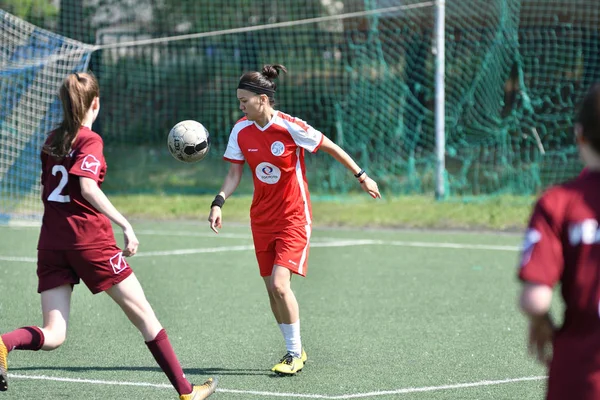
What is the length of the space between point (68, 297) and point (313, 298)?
13.8 ft

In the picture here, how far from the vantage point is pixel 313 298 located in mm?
9047

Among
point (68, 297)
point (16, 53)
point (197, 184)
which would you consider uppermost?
point (16, 53)

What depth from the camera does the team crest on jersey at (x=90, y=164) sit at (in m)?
4.80

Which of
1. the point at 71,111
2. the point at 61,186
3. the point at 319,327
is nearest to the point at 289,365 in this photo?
the point at 319,327

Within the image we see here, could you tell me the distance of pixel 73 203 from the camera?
4895 millimetres

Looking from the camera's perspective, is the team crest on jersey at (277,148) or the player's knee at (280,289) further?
the team crest on jersey at (277,148)

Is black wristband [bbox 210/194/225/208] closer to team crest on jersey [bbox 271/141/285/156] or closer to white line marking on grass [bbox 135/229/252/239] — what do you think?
team crest on jersey [bbox 271/141/285/156]

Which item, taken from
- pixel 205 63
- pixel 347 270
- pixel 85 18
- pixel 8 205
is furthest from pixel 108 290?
pixel 85 18

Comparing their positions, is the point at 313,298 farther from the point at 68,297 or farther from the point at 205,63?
the point at 205,63

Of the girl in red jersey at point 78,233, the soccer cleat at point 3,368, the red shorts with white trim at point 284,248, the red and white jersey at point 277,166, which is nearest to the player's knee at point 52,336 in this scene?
the girl in red jersey at point 78,233

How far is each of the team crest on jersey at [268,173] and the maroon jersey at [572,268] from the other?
3.61m

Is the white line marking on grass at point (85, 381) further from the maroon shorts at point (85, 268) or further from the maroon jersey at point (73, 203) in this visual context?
the maroon jersey at point (73, 203)

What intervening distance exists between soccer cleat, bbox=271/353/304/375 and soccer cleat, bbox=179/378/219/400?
67 centimetres

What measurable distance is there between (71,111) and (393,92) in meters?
14.1
